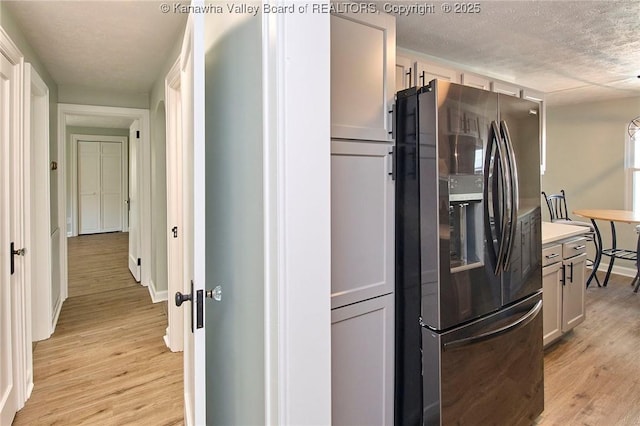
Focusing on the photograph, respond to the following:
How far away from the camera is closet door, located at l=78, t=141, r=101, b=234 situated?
7.88 metres

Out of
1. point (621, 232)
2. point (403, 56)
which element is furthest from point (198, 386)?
point (621, 232)

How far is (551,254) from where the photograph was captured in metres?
2.62

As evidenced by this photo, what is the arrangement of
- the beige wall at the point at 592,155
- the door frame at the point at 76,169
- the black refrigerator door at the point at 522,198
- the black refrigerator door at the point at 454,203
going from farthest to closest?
the door frame at the point at 76,169 < the beige wall at the point at 592,155 < the black refrigerator door at the point at 522,198 < the black refrigerator door at the point at 454,203

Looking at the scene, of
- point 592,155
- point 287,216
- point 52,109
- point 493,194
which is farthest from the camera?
point 592,155

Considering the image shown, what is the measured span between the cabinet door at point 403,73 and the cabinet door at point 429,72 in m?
0.07

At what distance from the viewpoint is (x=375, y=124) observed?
165 cm

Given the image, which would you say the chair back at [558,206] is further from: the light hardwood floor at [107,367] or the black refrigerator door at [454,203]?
the light hardwood floor at [107,367]

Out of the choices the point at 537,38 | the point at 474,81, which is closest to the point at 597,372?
the point at 474,81

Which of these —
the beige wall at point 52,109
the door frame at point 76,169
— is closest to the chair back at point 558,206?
the beige wall at point 52,109

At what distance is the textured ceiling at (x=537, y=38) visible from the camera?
2.14m

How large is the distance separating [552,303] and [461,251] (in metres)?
1.63

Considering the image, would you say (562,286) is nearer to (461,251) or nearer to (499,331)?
(499,331)

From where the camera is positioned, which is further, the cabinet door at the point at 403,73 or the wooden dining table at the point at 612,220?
the wooden dining table at the point at 612,220

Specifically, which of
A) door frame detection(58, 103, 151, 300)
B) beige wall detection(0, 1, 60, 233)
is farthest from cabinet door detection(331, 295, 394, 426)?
door frame detection(58, 103, 151, 300)
